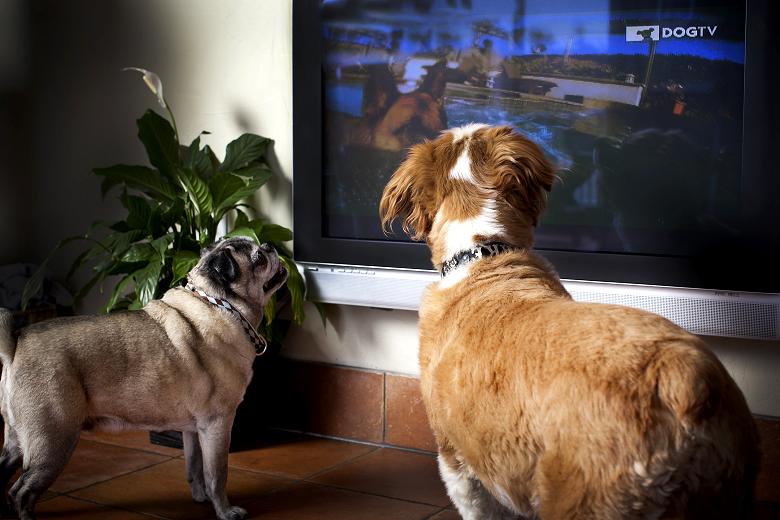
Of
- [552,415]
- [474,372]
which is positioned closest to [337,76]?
[474,372]

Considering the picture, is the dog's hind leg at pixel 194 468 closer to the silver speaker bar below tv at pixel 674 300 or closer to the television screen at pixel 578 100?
the silver speaker bar below tv at pixel 674 300

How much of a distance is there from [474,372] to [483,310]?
0.15m

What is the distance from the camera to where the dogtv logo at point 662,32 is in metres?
2.36

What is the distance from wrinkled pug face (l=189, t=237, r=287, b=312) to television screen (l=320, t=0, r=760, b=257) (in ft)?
1.83

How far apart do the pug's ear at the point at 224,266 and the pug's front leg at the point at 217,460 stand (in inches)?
16.1

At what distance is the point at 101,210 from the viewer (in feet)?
12.2

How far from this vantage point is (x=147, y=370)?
7.84ft

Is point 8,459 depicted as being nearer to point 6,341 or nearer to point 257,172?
point 6,341

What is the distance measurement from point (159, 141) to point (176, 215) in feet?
1.03

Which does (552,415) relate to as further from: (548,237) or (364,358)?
(364,358)

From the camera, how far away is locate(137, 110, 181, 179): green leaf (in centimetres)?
316

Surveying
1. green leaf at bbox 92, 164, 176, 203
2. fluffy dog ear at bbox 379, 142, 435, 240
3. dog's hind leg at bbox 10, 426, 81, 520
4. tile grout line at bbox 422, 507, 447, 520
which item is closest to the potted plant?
green leaf at bbox 92, 164, 176, 203

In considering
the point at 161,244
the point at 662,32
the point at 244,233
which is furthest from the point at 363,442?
the point at 662,32

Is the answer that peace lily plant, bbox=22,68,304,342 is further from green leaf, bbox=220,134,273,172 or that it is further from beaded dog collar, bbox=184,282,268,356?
beaded dog collar, bbox=184,282,268,356
